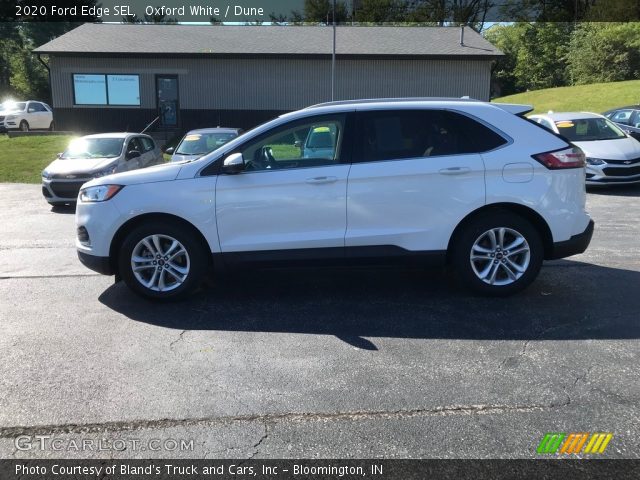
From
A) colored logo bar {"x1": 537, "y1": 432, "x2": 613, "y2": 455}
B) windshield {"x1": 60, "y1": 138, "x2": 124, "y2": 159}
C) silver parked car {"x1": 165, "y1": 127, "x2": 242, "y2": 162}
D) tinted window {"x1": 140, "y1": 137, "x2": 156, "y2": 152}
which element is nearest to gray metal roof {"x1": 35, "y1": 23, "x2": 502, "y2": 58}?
tinted window {"x1": 140, "y1": 137, "x2": 156, "y2": 152}

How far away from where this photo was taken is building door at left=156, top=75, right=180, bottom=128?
24766 mm

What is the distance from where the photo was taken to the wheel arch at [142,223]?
17.1ft

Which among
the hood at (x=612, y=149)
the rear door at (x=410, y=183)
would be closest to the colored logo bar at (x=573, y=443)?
the rear door at (x=410, y=183)

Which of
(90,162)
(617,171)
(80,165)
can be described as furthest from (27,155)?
(617,171)

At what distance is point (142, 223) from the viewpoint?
5266 millimetres

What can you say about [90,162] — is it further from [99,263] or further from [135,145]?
[99,263]

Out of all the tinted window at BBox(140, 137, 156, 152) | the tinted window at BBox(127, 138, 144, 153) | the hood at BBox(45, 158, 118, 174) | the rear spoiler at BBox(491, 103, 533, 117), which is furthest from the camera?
the tinted window at BBox(140, 137, 156, 152)

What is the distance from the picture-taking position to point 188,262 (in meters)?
5.21

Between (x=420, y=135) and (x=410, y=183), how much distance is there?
1.62 ft

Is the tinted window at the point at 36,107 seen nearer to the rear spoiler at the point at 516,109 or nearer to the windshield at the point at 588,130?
the windshield at the point at 588,130

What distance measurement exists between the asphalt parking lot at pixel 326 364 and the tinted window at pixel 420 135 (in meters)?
1.38

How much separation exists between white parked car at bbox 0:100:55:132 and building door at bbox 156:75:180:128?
19.8 feet

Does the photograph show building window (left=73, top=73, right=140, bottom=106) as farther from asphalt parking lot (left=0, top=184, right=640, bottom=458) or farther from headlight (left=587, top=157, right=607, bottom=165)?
asphalt parking lot (left=0, top=184, right=640, bottom=458)

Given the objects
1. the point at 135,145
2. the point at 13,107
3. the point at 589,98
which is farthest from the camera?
the point at 589,98
